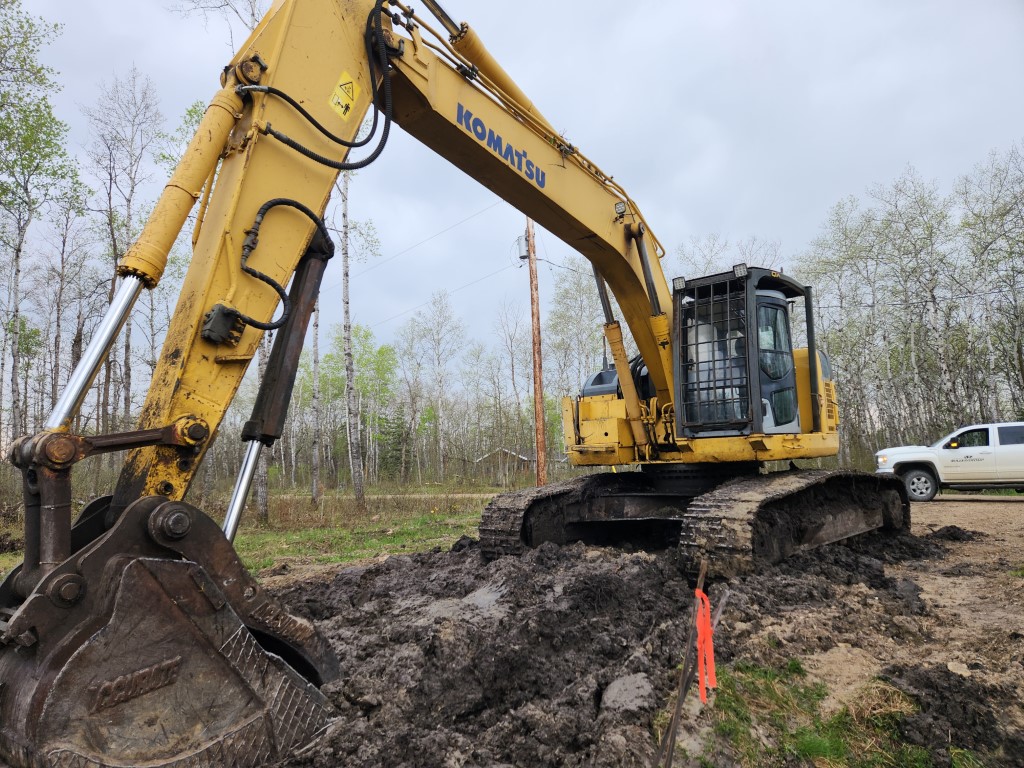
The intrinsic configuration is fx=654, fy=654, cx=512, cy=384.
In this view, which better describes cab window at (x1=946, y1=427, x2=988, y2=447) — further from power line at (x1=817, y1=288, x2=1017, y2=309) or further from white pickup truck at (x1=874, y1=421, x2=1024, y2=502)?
power line at (x1=817, y1=288, x2=1017, y2=309)

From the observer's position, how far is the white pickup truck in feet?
46.4

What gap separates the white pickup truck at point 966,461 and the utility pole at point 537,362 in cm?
797

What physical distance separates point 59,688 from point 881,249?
30.5 metres

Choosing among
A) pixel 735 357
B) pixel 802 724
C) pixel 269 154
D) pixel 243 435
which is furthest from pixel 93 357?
pixel 735 357

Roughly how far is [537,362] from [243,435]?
1493 cm

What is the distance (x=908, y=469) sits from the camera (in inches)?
587

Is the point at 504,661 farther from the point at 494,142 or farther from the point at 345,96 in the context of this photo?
the point at 494,142

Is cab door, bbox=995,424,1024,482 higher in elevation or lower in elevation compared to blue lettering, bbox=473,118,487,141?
lower

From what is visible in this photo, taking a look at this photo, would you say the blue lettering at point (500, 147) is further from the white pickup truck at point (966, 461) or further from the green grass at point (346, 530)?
the white pickup truck at point (966, 461)

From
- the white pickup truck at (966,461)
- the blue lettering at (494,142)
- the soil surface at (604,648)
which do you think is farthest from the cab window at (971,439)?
the blue lettering at (494,142)

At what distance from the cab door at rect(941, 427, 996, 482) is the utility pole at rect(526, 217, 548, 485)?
920 cm

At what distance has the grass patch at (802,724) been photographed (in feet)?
9.51

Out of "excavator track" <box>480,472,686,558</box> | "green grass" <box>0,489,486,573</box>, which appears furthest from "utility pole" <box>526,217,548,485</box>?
"excavator track" <box>480,472,686,558</box>

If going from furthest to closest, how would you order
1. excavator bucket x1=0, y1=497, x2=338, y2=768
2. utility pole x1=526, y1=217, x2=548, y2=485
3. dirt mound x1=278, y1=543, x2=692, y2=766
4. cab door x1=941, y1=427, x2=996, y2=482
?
1. utility pole x1=526, y1=217, x2=548, y2=485
2. cab door x1=941, y1=427, x2=996, y2=482
3. dirt mound x1=278, y1=543, x2=692, y2=766
4. excavator bucket x1=0, y1=497, x2=338, y2=768
